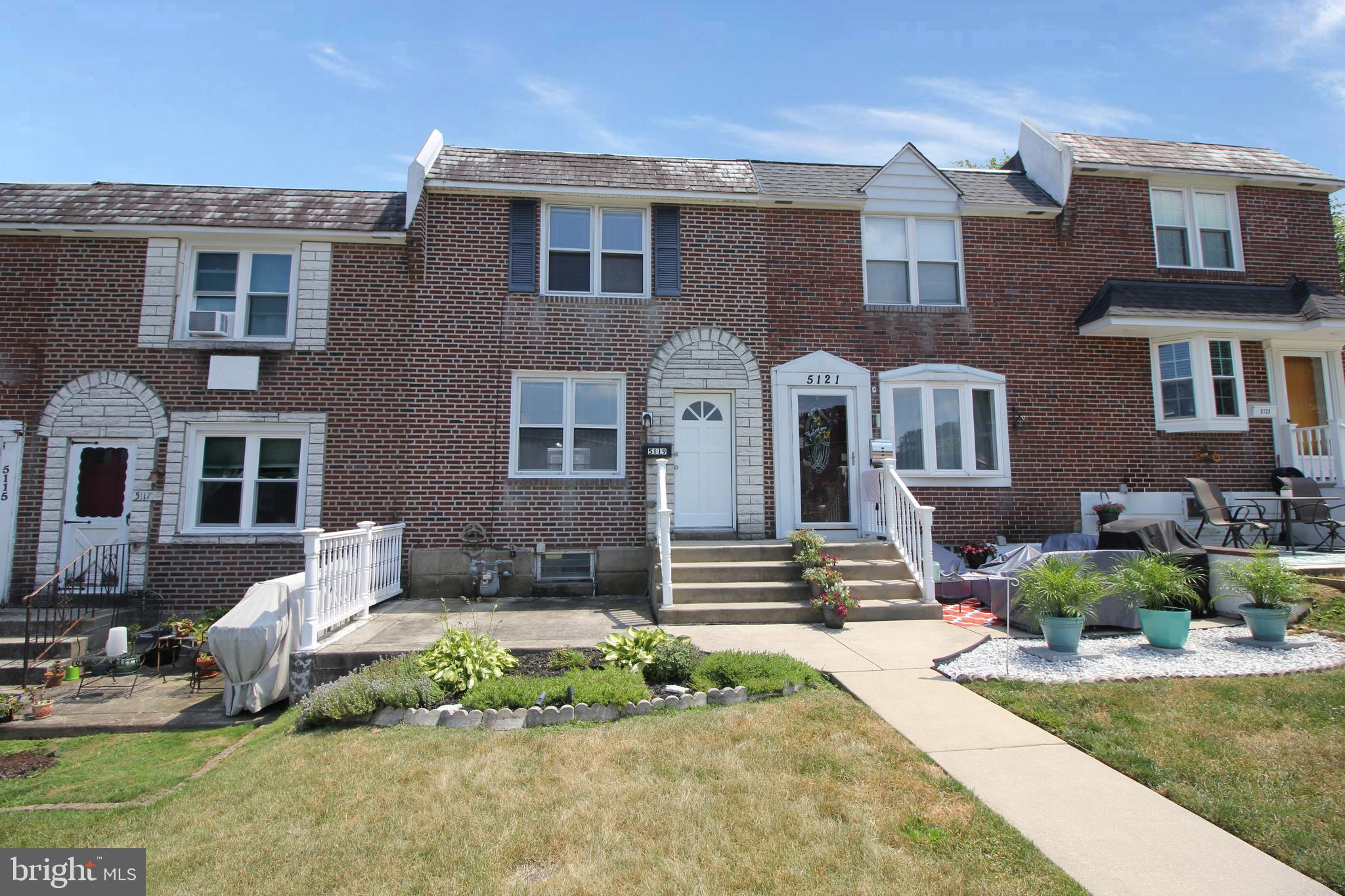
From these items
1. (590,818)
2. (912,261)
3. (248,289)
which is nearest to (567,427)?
(248,289)

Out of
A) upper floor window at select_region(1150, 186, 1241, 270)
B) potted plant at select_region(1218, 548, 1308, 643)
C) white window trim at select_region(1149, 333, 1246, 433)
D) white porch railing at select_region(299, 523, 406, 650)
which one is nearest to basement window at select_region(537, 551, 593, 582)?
white porch railing at select_region(299, 523, 406, 650)

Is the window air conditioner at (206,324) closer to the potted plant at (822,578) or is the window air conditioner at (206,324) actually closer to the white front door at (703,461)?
the white front door at (703,461)

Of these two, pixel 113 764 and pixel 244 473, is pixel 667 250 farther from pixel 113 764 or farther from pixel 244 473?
pixel 113 764

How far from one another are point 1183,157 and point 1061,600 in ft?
32.6

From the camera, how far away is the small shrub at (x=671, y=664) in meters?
5.66

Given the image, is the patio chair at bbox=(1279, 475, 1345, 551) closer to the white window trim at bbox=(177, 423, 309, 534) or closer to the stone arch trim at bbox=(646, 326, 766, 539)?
the stone arch trim at bbox=(646, 326, 766, 539)

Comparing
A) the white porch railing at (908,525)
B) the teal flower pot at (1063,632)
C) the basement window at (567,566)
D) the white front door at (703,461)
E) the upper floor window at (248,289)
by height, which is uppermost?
the upper floor window at (248,289)

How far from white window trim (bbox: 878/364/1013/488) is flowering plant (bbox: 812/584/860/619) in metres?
3.42

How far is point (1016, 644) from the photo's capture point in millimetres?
6355

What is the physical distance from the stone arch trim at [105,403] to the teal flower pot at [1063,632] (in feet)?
37.2

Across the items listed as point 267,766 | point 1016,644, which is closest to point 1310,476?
point 1016,644

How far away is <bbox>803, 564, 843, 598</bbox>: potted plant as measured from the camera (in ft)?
24.9

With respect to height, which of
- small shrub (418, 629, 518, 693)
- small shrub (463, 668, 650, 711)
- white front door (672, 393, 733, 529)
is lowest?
small shrub (463, 668, 650, 711)

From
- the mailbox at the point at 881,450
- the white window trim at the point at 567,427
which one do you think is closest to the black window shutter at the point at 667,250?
the white window trim at the point at 567,427
